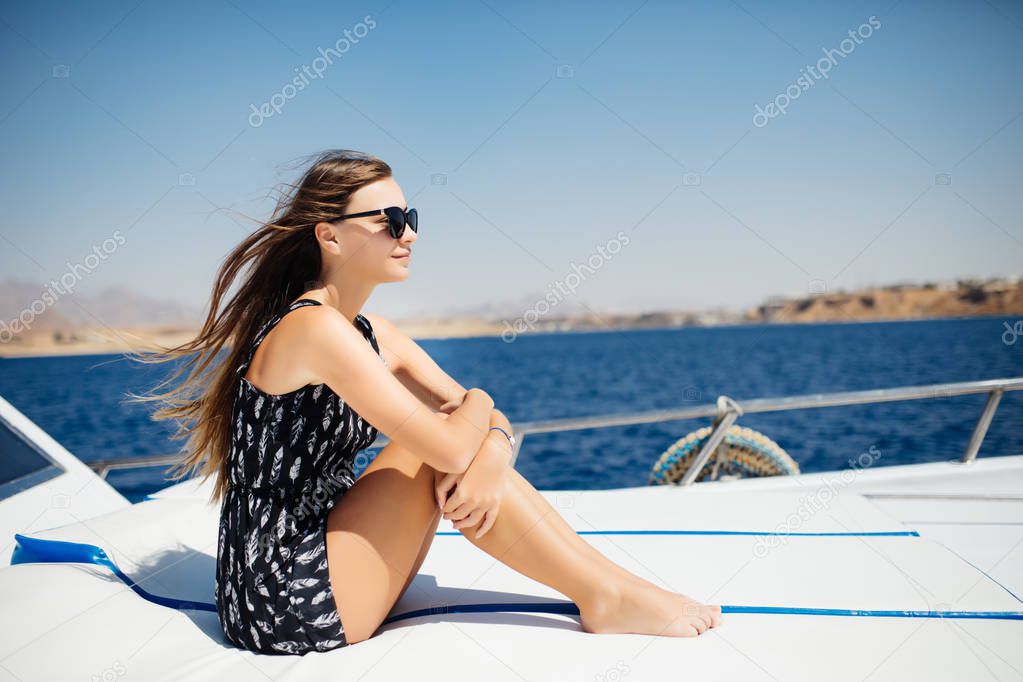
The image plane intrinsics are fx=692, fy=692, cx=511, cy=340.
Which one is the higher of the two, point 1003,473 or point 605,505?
point 1003,473

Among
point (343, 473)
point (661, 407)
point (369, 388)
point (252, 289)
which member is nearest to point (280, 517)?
point (343, 473)

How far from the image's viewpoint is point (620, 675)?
165 centimetres

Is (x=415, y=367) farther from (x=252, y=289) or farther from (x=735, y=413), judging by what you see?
(x=735, y=413)

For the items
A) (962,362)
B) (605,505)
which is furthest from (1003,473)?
(962,362)

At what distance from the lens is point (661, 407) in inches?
1163

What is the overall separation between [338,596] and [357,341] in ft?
2.17

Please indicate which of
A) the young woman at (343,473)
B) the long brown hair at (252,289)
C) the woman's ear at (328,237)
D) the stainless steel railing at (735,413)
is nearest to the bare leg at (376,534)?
the young woman at (343,473)

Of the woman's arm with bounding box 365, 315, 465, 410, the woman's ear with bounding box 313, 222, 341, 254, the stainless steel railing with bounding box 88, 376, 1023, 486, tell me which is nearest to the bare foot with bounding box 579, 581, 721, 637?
the woman's arm with bounding box 365, 315, 465, 410

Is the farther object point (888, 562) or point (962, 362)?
point (962, 362)

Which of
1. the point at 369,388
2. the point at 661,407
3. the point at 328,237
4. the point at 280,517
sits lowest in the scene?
the point at 280,517

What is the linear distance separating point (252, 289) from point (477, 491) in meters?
0.94

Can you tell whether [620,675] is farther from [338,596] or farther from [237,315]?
[237,315]

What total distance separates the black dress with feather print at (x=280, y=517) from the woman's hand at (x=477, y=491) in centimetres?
34

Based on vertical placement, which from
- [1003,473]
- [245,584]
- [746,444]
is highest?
[1003,473]
